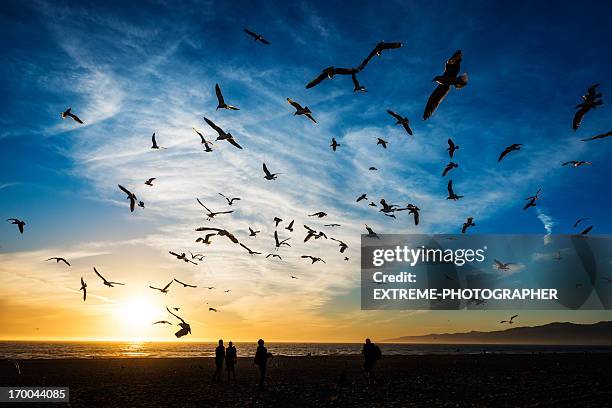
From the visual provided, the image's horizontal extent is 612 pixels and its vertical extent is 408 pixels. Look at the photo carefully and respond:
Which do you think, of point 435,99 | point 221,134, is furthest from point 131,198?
point 435,99

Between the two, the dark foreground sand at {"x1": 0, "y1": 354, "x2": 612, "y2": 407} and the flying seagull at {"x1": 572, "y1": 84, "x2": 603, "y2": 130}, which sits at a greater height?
the flying seagull at {"x1": 572, "y1": 84, "x2": 603, "y2": 130}

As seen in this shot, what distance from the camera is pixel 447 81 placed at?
22.6 ft

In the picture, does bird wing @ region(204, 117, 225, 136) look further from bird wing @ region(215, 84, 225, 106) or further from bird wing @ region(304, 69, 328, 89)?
bird wing @ region(304, 69, 328, 89)

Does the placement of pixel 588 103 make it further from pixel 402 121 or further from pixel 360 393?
pixel 360 393

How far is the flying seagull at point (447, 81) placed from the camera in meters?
6.71

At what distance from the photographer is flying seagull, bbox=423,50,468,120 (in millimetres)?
6707

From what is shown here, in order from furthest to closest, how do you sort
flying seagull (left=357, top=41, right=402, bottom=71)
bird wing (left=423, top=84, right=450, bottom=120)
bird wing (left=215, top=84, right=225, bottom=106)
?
bird wing (left=215, top=84, right=225, bottom=106), flying seagull (left=357, top=41, right=402, bottom=71), bird wing (left=423, top=84, right=450, bottom=120)

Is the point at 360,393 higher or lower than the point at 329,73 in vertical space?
lower

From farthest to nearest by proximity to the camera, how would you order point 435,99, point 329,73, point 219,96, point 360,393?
point 360,393 → point 219,96 → point 329,73 → point 435,99

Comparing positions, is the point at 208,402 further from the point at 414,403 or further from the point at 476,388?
the point at 476,388

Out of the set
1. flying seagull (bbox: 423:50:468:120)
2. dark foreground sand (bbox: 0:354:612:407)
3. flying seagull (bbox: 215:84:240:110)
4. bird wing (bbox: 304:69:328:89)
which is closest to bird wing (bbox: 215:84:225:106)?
flying seagull (bbox: 215:84:240:110)

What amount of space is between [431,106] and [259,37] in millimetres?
9515

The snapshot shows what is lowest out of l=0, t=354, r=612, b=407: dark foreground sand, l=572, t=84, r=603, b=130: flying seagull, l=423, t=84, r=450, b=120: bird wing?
l=0, t=354, r=612, b=407: dark foreground sand

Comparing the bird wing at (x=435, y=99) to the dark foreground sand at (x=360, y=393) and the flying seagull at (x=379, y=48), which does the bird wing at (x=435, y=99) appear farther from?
the dark foreground sand at (x=360, y=393)
